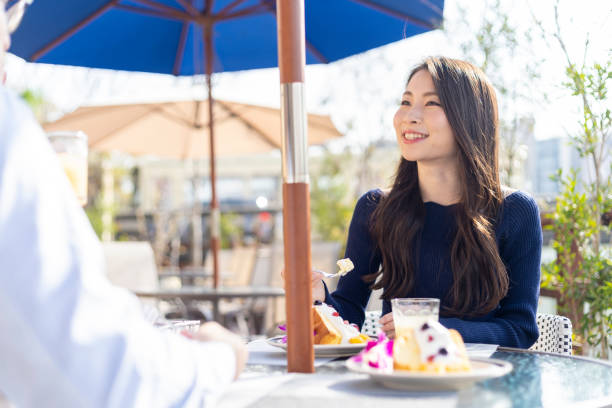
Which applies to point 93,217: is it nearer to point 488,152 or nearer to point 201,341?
point 488,152

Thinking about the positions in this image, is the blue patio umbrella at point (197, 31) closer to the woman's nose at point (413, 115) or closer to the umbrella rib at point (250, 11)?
the umbrella rib at point (250, 11)

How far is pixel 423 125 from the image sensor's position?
84.9 inches

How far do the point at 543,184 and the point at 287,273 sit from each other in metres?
4.52

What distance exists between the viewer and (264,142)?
6.45 metres

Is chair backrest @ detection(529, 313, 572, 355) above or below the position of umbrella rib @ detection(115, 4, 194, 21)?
below

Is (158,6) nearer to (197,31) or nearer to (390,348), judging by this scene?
(197,31)

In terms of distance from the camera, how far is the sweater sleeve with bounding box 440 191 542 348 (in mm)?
1832

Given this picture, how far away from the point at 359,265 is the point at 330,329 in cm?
87

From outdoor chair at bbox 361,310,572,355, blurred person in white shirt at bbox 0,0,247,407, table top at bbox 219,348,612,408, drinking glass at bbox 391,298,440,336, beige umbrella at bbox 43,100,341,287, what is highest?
beige umbrella at bbox 43,100,341,287

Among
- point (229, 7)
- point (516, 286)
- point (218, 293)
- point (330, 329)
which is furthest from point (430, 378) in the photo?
point (229, 7)

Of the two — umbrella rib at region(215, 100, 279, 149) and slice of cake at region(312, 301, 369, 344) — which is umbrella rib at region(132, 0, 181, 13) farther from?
slice of cake at region(312, 301, 369, 344)

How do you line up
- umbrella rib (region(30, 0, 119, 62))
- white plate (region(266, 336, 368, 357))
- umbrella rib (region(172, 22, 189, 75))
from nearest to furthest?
white plate (region(266, 336, 368, 357)), umbrella rib (region(30, 0, 119, 62)), umbrella rib (region(172, 22, 189, 75))

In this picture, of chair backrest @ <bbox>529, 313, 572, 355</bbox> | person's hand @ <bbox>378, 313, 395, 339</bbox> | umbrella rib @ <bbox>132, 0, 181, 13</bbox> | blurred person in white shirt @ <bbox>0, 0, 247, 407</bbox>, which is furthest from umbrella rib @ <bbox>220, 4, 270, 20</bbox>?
blurred person in white shirt @ <bbox>0, 0, 247, 407</bbox>

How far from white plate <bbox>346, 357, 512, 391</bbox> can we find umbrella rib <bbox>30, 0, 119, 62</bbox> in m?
3.58
